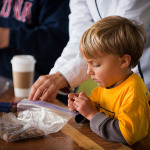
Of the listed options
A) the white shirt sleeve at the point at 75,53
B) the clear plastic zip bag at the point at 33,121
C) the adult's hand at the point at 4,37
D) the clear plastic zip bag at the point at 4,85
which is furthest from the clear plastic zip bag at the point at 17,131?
the adult's hand at the point at 4,37

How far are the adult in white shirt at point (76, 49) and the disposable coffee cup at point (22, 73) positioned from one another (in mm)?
222

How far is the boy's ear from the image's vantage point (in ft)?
2.90

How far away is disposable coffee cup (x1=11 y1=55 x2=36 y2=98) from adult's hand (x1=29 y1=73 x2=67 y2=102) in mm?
314

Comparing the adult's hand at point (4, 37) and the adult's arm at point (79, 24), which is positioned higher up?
the adult's arm at point (79, 24)

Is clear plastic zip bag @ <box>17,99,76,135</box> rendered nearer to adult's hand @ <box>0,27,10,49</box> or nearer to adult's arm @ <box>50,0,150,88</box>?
adult's arm @ <box>50,0,150,88</box>

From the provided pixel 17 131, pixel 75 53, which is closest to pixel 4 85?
A: pixel 75 53

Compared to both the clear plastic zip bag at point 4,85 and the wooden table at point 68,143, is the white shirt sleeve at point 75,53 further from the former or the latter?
the clear plastic zip bag at point 4,85

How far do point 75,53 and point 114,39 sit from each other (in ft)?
1.66

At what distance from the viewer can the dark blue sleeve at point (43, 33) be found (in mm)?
1962

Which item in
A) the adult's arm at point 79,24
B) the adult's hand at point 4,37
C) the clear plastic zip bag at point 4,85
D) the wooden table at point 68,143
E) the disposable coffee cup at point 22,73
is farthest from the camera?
the adult's hand at point 4,37

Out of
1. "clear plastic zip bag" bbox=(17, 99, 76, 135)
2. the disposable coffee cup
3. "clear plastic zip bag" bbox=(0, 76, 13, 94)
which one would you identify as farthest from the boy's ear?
"clear plastic zip bag" bbox=(0, 76, 13, 94)

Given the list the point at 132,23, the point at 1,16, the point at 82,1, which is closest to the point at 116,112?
the point at 132,23

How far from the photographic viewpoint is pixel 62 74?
1.23 meters

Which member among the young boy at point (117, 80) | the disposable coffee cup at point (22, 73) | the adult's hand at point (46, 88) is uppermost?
the young boy at point (117, 80)
